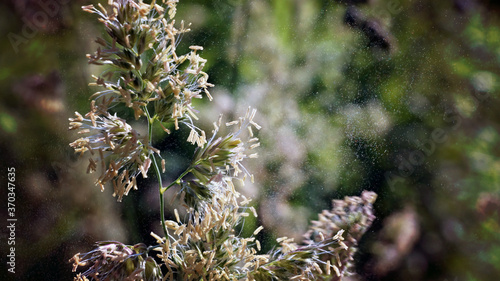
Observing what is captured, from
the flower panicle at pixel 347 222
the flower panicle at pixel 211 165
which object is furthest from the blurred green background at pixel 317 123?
the flower panicle at pixel 211 165

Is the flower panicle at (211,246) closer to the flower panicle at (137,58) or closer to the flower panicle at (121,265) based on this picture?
the flower panicle at (121,265)

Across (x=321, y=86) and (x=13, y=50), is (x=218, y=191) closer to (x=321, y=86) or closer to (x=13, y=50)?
(x=321, y=86)

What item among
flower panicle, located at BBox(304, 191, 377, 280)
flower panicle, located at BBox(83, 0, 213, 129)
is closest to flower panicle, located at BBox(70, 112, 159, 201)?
flower panicle, located at BBox(83, 0, 213, 129)

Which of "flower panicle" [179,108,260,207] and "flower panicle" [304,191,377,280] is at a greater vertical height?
"flower panicle" [179,108,260,207]

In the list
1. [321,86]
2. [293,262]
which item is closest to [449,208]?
[321,86]

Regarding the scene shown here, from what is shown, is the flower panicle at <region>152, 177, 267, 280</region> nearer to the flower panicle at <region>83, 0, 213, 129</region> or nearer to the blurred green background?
the flower panicle at <region>83, 0, 213, 129</region>

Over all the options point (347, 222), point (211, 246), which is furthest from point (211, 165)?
point (347, 222)

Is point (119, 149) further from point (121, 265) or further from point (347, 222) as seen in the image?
point (347, 222)

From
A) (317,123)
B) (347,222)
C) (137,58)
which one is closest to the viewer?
(137,58)
